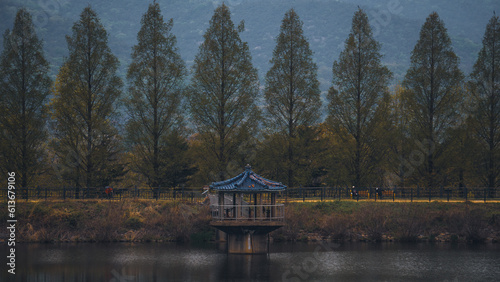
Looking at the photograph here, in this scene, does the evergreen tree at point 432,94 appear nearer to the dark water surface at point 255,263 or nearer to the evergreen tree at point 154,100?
the dark water surface at point 255,263

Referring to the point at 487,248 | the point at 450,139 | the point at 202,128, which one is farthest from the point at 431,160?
the point at 202,128

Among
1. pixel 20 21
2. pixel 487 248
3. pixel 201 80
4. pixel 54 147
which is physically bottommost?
pixel 487 248

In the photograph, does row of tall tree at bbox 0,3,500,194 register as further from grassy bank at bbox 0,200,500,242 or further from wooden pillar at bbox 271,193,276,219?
wooden pillar at bbox 271,193,276,219

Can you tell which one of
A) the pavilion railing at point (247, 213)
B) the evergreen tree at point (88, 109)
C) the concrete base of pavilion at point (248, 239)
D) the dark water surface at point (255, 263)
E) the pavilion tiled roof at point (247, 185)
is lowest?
the dark water surface at point (255, 263)

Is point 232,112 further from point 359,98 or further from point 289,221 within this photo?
point 289,221

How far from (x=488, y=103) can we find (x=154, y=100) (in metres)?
35.4

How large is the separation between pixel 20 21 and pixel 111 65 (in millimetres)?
10037

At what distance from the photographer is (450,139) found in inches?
2446

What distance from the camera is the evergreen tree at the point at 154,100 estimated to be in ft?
196

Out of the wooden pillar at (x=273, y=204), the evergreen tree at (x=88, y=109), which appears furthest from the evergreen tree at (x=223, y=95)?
the wooden pillar at (x=273, y=204)

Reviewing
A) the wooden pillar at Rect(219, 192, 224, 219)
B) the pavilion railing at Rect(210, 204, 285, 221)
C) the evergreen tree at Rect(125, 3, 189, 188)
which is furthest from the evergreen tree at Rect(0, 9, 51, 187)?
the pavilion railing at Rect(210, 204, 285, 221)

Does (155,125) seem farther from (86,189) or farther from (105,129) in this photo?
(86,189)

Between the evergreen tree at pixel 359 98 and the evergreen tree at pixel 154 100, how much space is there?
16.6m

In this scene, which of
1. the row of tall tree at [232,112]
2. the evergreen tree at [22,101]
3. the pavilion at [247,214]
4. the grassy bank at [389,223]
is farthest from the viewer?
the row of tall tree at [232,112]
